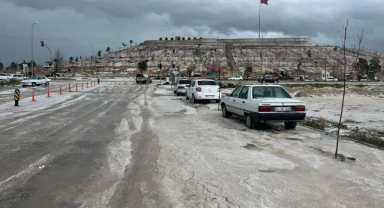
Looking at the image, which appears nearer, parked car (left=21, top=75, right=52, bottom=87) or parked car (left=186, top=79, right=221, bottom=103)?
parked car (left=186, top=79, right=221, bottom=103)

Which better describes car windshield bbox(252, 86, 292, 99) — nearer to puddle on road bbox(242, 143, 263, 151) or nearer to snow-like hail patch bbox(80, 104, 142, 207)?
puddle on road bbox(242, 143, 263, 151)

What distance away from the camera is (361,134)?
10.7 metres

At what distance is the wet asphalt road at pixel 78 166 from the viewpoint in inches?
199

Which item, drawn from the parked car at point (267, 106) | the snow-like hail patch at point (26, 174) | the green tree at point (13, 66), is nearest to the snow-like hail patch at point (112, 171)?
the snow-like hail patch at point (26, 174)

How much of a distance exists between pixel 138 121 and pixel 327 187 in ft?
28.8

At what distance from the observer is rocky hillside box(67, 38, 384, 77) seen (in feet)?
420

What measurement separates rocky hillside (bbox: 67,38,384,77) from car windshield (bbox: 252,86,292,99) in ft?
363

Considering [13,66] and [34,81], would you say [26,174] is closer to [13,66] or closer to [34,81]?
[34,81]

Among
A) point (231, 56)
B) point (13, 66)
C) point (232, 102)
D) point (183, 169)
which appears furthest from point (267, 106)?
point (13, 66)

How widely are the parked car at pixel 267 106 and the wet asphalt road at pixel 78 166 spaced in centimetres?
334

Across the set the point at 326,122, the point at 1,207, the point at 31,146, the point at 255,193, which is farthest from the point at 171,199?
the point at 326,122

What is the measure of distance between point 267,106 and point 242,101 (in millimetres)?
1625

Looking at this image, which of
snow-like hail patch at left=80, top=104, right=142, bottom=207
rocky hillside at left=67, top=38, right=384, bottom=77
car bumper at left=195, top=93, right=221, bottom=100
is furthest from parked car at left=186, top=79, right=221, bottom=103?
rocky hillside at left=67, top=38, right=384, bottom=77

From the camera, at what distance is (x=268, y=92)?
12.4m
